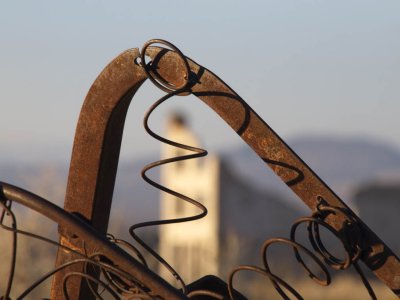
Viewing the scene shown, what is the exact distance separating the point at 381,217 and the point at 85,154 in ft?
50.6

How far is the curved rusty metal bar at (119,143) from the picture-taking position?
4.91ft

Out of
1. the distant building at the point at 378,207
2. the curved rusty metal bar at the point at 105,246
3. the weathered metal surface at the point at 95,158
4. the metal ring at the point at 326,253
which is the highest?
the distant building at the point at 378,207

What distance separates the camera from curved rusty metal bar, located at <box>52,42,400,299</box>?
4.91 ft

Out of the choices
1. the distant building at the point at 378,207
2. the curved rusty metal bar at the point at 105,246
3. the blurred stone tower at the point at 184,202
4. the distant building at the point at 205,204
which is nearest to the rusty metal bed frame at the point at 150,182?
the curved rusty metal bar at the point at 105,246

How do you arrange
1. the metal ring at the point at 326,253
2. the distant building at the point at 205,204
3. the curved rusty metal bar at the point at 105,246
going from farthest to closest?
the distant building at the point at 205,204, the metal ring at the point at 326,253, the curved rusty metal bar at the point at 105,246

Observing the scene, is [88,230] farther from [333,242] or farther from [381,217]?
[381,217]

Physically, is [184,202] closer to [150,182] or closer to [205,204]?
[205,204]

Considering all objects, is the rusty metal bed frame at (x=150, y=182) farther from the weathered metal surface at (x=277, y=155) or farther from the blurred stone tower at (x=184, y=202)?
the blurred stone tower at (x=184, y=202)

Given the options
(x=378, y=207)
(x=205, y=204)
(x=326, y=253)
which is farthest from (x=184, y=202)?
(x=326, y=253)

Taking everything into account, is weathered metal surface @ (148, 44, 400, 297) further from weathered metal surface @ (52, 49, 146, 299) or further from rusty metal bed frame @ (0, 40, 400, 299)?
weathered metal surface @ (52, 49, 146, 299)

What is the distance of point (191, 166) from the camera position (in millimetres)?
14727

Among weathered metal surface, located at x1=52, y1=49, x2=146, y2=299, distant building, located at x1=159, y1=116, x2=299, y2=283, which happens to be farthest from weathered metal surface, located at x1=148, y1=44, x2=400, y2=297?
distant building, located at x1=159, y1=116, x2=299, y2=283

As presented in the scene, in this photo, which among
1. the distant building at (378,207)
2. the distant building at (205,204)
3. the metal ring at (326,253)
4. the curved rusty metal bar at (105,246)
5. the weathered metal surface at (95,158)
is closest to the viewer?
the curved rusty metal bar at (105,246)

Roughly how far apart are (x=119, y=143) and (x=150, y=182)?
0.09 metres
